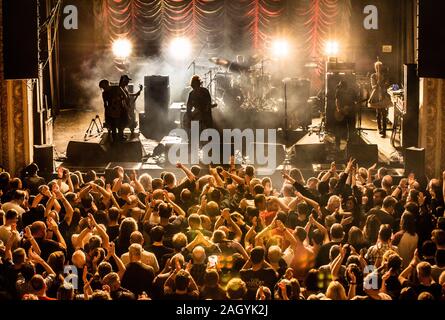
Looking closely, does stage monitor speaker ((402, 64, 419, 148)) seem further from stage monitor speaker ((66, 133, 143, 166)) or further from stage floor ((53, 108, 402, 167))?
stage monitor speaker ((66, 133, 143, 166))

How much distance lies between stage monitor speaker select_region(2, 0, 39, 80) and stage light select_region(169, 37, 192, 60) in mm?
9676

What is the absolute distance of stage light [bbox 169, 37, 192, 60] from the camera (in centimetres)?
2166

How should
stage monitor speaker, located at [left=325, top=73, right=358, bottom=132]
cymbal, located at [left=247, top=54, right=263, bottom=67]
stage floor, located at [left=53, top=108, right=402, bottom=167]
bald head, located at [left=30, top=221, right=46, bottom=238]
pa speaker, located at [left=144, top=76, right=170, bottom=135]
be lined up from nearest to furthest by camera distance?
bald head, located at [left=30, top=221, right=46, bottom=238]
stage floor, located at [left=53, top=108, right=402, bottom=167]
stage monitor speaker, located at [left=325, top=73, right=358, bottom=132]
pa speaker, located at [left=144, top=76, right=170, bottom=135]
cymbal, located at [left=247, top=54, right=263, bottom=67]

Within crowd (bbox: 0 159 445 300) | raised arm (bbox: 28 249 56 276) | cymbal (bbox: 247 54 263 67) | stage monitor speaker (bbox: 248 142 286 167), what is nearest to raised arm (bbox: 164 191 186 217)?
crowd (bbox: 0 159 445 300)

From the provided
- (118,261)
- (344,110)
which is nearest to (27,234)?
(118,261)

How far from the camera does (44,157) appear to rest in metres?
13.4

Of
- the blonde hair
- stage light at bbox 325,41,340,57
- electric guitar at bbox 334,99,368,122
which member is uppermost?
stage light at bbox 325,41,340,57

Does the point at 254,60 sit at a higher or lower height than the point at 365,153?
higher

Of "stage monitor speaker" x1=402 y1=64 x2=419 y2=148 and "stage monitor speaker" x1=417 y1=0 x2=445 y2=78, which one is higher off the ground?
"stage monitor speaker" x1=417 y1=0 x2=445 y2=78

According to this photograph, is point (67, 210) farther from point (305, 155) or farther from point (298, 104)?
point (298, 104)

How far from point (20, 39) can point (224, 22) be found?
1041 cm

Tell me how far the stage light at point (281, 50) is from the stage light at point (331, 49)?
3.65 ft
